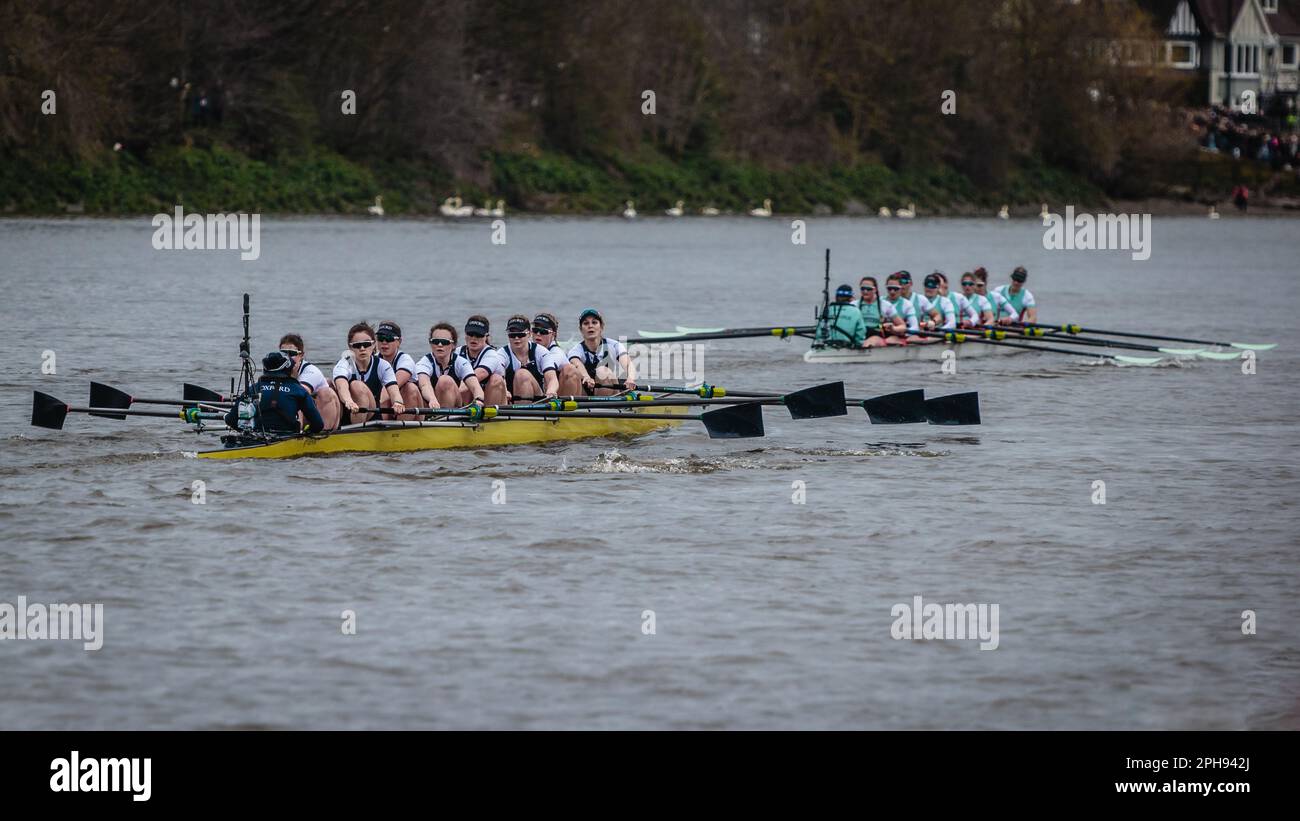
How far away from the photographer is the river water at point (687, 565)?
461 inches

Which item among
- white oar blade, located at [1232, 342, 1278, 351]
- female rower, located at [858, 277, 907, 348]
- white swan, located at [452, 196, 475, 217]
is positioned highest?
white swan, located at [452, 196, 475, 217]

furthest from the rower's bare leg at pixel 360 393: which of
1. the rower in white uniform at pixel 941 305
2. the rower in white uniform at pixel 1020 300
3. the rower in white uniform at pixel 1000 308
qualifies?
the rower in white uniform at pixel 1020 300

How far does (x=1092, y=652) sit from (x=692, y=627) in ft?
9.36

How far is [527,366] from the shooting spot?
21.4 m

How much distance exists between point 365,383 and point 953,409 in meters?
6.81

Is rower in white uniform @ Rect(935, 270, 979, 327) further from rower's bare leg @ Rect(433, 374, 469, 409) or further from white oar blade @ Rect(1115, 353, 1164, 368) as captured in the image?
rower's bare leg @ Rect(433, 374, 469, 409)

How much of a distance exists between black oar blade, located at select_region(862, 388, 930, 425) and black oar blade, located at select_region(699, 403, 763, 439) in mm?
1440

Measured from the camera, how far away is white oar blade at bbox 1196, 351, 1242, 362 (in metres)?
32.5

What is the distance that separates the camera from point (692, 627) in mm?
13320

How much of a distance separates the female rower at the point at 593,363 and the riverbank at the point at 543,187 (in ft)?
152

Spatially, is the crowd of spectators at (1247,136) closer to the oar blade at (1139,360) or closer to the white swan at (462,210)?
the white swan at (462,210)

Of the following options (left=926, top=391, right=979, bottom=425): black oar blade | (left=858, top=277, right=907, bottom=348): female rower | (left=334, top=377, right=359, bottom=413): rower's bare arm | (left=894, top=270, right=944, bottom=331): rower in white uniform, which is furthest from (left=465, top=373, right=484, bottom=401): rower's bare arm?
(left=894, top=270, right=944, bottom=331): rower in white uniform
